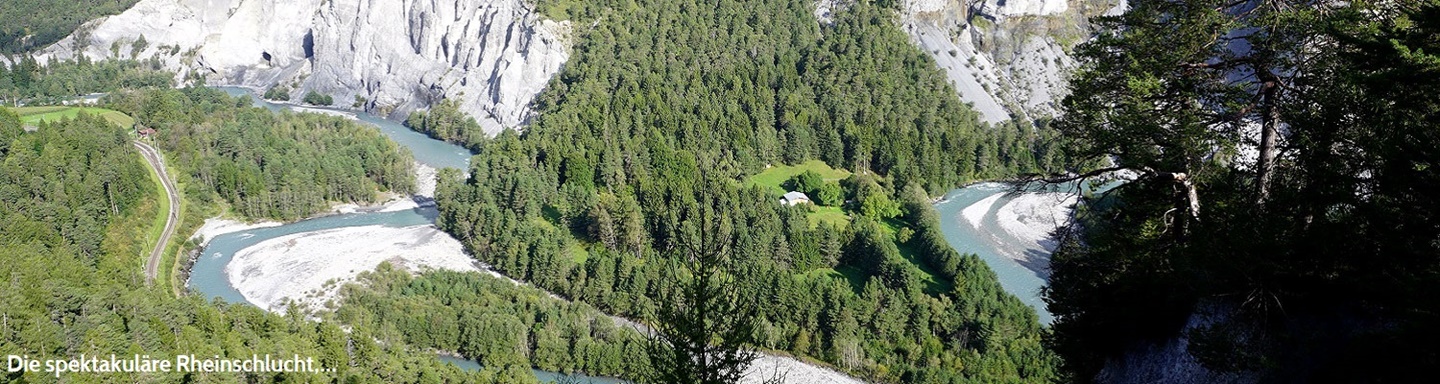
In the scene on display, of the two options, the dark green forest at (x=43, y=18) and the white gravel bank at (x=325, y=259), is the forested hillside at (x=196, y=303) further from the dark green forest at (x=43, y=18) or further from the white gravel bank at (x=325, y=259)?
the dark green forest at (x=43, y=18)

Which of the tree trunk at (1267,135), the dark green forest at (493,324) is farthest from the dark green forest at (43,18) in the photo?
the tree trunk at (1267,135)

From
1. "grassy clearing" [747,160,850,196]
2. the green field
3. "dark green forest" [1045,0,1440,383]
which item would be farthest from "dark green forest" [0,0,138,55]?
"dark green forest" [1045,0,1440,383]

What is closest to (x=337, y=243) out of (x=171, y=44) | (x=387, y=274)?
(x=387, y=274)

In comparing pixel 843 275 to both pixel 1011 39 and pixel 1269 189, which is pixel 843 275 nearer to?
pixel 1269 189

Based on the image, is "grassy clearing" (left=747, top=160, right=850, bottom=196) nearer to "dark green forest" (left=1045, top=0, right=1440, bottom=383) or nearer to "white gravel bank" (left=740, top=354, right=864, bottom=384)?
"white gravel bank" (left=740, top=354, right=864, bottom=384)

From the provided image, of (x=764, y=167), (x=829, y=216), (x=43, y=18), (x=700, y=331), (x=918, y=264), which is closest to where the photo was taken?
(x=700, y=331)

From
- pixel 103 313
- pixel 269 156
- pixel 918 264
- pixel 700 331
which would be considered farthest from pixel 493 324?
pixel 269 156

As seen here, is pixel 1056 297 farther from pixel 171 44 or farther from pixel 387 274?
pixel 171 44

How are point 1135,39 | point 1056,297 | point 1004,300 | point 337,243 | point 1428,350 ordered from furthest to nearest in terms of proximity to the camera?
point 337,243
point 1004,300
point 1056,297
point 1135,39
point 1428,350
